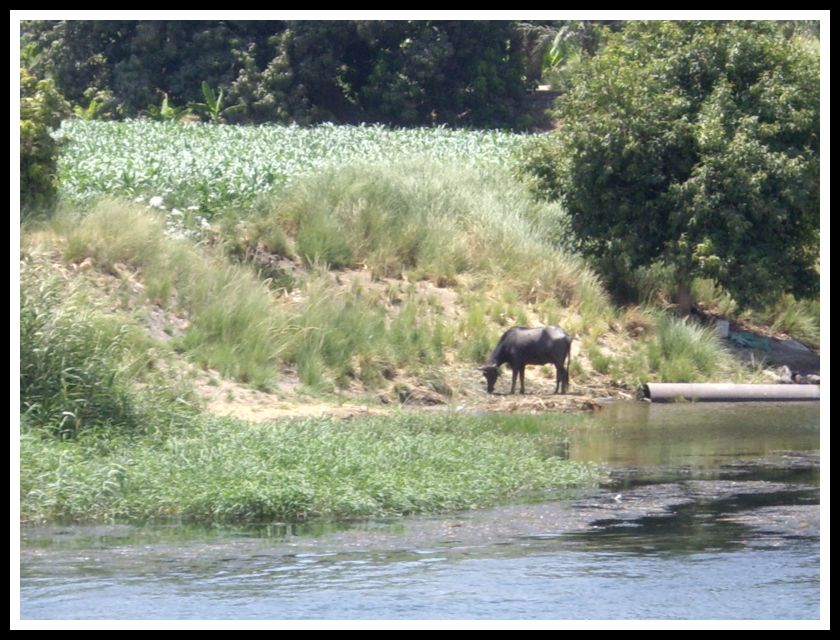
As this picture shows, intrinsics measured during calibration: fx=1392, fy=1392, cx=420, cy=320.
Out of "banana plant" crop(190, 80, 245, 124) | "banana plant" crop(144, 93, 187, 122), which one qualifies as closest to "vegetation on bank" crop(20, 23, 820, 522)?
"banana plant" crop(144, 93, 187, 122)

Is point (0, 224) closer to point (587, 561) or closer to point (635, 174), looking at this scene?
point (587, 561)

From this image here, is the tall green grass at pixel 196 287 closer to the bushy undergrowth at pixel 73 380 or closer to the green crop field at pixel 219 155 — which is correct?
the green crop field at pixel 219 155

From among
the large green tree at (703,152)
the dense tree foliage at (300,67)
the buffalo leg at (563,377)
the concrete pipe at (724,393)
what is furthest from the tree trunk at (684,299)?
the dense tree foliage at (300,67)

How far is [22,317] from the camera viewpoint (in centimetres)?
1336

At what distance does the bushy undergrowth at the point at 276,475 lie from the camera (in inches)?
428

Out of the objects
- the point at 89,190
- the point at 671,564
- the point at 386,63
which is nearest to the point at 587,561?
the point at 671,564

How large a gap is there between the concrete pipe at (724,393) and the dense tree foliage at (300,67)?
23730mm

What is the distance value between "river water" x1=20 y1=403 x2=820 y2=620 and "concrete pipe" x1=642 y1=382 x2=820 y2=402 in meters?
6.61

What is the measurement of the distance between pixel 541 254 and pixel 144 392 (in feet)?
35.4

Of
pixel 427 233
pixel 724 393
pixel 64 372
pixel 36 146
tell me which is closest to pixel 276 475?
pixel 64 372

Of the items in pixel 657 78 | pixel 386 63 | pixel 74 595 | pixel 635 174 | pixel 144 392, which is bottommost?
pixel 74 595

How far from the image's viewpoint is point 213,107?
1658 inches

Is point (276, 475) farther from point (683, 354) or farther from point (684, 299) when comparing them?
point (684, 299)

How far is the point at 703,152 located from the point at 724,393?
165 inches
